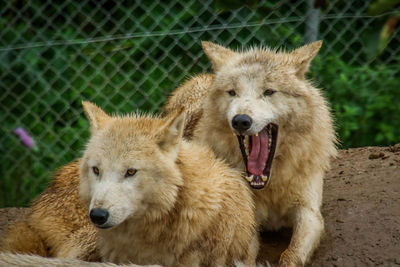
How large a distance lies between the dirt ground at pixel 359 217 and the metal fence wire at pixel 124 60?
1.07 meters

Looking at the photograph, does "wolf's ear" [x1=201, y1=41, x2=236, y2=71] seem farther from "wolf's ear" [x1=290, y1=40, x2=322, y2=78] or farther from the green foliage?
the green foliage

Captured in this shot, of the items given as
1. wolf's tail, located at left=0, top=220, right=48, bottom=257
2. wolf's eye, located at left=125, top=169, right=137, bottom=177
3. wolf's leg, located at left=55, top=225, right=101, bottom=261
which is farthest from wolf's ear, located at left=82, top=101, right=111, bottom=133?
wolf's tail, located at left=0, top=220, right=48, bottom=257

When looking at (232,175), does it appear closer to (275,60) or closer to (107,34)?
(275,60)

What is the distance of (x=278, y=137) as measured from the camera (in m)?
3.95

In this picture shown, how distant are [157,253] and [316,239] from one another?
1056 mm

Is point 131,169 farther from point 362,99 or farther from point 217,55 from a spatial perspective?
point 362,99

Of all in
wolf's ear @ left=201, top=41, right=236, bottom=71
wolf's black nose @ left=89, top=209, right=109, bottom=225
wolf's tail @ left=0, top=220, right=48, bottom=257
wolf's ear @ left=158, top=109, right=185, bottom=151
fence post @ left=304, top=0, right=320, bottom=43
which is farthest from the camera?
fence post @ left=304, top=0, right=320, bottom=43

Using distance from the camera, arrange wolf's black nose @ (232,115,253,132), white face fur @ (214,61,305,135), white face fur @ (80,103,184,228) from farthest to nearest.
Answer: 1. white face fur @ (214,61,305,135)
2. wolf's black nose @ (232,115,253,132)
3. white face fur @ (80,103,184,228)

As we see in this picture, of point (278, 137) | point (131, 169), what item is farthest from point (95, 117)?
point (278, 137)

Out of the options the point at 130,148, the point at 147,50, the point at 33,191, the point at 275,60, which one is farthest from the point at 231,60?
the point at 33,191

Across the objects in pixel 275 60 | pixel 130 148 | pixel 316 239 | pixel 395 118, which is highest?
pixel 275 60

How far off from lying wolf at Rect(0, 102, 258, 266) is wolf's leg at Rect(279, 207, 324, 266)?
0.73ft

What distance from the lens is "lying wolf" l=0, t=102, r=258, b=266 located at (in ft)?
10.6

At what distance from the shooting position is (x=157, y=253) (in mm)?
3447
